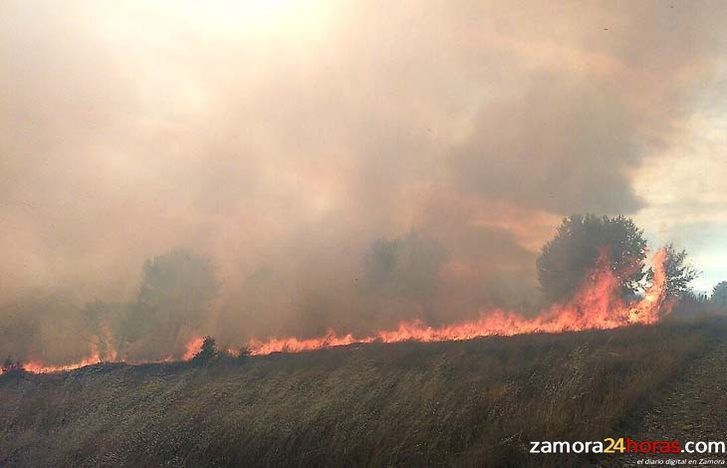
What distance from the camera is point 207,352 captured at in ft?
120

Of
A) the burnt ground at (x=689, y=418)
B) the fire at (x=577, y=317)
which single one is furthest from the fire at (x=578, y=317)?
the burnt ground at (x=689, y=418)

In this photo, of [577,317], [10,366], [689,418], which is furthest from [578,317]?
[10,366]

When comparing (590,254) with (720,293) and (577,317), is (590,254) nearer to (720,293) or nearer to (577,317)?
(577,317)

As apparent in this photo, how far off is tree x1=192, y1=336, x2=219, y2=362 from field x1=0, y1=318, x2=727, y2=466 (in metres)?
16.4

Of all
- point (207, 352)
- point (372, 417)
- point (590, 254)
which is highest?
point (590, 254)

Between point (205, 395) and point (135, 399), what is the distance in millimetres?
5089

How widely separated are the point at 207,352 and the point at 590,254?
49.0 meters

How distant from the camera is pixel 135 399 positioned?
1858 centimetres

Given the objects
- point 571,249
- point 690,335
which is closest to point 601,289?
point 571,249

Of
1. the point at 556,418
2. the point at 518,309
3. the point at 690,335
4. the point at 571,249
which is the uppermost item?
the point at 571,249

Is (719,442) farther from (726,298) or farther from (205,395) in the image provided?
(726,298)

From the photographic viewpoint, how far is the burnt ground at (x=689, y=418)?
7.50m

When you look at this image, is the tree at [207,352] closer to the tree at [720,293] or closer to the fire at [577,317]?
the fire at [577,317]

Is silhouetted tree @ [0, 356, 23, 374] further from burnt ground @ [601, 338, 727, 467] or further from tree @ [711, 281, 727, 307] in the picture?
tree @ [711, 281, 727, 307]
